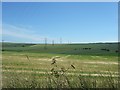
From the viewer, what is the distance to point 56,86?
460 centimetres

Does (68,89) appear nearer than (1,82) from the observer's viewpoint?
Yes

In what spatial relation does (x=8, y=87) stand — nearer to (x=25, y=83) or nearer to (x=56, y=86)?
(x=25, y=83)

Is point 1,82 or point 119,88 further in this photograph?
point 1,82

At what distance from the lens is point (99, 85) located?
4801mm

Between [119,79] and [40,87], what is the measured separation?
1.22m

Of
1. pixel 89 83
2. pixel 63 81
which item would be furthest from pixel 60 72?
pixel 89 83

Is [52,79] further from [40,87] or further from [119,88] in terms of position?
[119,88]

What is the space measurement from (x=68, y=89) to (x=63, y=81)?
178 millimetres

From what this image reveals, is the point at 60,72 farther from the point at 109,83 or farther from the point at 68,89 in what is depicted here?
the point at 109,83

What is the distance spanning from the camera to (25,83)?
4.82 metres

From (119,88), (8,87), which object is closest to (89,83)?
(119,88)

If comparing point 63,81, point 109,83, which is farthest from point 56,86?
point 109,83

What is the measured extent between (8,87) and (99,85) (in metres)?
1.42

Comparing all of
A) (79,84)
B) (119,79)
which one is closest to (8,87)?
(79,84)
